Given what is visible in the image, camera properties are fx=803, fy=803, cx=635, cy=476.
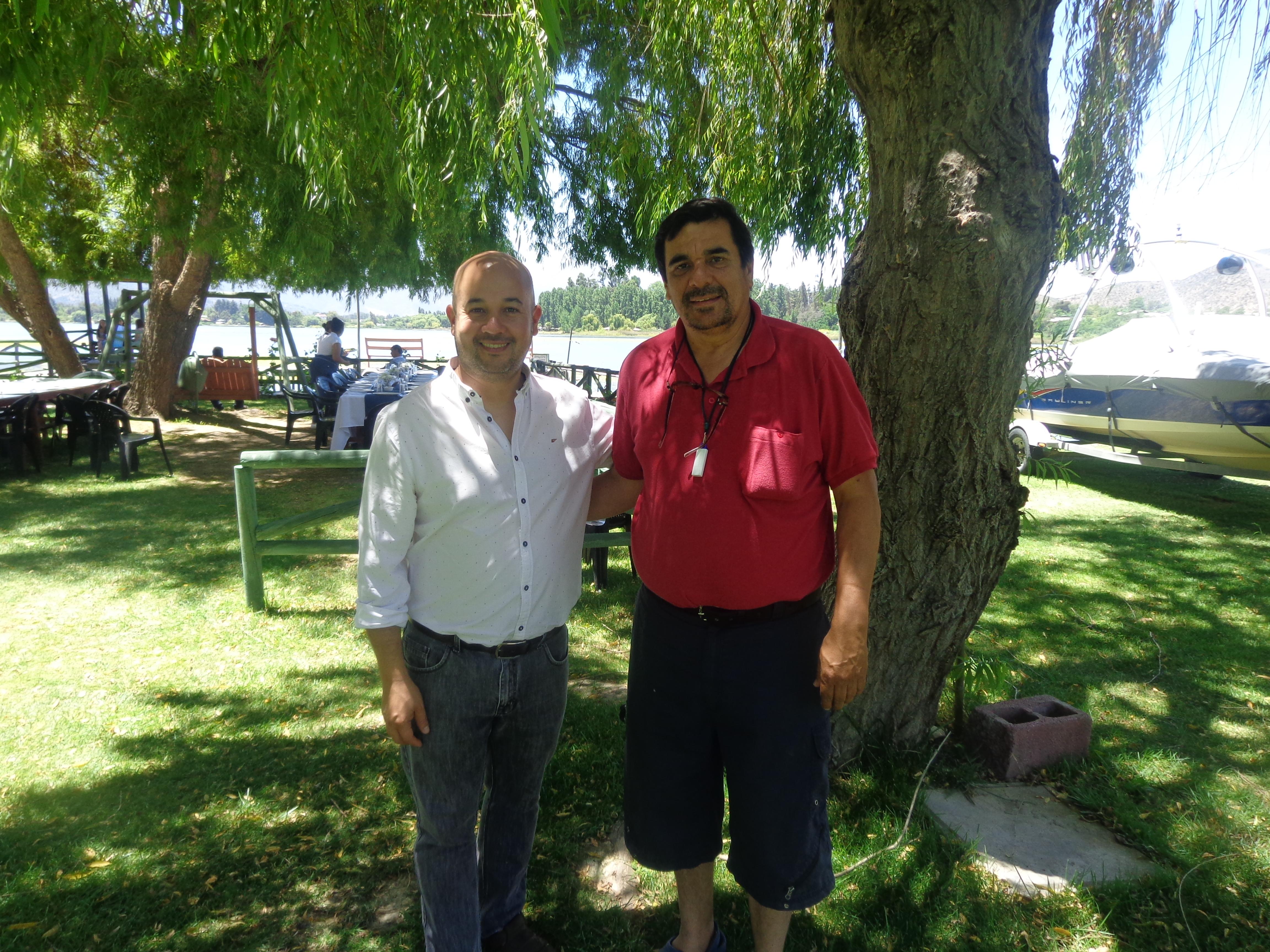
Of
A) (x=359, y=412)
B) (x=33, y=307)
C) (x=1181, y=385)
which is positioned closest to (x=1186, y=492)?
(x=1181, y=385)

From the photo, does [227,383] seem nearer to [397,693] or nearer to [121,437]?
[121,437]

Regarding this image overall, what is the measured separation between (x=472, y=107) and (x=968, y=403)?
239 cm

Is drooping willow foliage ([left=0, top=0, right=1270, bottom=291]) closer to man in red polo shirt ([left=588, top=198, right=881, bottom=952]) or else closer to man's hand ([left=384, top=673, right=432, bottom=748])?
man in red polo shirt ([left=588, top=198, right=881, bottom=952])

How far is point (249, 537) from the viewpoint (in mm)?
5289

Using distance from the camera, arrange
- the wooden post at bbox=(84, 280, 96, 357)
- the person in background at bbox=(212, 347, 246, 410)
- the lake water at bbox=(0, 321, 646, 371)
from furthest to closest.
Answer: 1. the wooden post at bbox=(84, 280, 96, 357)
2. the person in background at bbox=(212, 347, 246, 410)
3. the lake water at bbox=(0, 321, 646, 371)

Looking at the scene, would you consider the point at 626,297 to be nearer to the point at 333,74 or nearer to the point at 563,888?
the point at 333,74

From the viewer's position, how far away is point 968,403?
2820 mm

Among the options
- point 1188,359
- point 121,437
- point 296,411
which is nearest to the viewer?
point 1188,359

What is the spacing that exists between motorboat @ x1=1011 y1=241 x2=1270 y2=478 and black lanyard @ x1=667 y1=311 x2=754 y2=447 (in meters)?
6.99

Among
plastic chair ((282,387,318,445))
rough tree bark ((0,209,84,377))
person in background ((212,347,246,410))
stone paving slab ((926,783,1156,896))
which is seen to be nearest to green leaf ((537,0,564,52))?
stone paving slab ((926,783,1156,896))

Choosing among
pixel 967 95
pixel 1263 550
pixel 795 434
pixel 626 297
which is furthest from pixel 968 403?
pixel 626 297

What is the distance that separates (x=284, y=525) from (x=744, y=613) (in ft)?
13.9

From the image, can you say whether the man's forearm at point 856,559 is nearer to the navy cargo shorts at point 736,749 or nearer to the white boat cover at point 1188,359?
the navy cargo shorts at point 736,749

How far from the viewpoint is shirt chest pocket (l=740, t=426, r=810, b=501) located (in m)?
1.90
